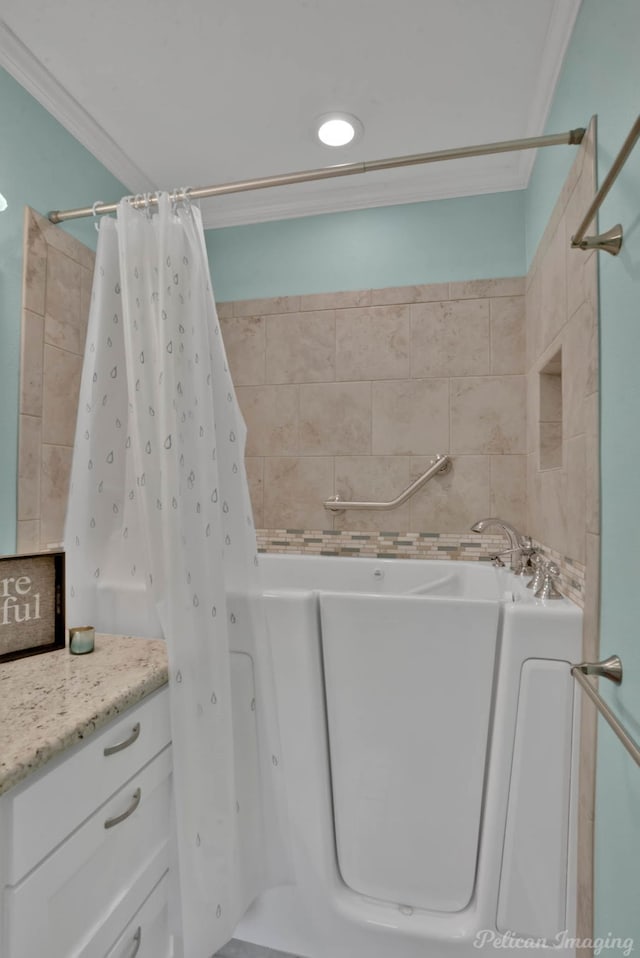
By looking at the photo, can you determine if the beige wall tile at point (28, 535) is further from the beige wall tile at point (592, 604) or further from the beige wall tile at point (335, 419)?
the beige wall tile at point (592, 604)

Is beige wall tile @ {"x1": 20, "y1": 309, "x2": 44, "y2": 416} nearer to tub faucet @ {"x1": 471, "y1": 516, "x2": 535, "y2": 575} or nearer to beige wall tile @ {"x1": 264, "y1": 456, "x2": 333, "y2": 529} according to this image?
beige wall tile @ {"x1": 264, "y1": 456, "x2": 333, "y2": 529}

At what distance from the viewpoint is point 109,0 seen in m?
1.41

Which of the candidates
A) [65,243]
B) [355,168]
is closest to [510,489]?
[355,168]

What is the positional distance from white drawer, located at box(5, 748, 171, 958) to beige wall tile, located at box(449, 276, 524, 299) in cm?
211

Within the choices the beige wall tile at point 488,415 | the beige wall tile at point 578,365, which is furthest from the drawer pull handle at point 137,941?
the beige wall tile at point 488,415

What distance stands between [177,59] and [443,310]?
53.4 inches

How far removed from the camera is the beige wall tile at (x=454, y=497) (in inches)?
89.4

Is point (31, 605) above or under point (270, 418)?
under

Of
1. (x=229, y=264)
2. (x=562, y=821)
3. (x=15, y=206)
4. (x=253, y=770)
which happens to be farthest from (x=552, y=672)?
(x=229, y=264)

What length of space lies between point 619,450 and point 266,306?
74.9 inches

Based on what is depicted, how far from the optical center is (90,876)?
0.93m

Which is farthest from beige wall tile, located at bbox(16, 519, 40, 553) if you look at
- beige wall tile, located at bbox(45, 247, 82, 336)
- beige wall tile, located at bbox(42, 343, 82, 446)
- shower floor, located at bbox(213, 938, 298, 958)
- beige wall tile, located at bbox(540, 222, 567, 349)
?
beige wall tile, located at bbox(540, 222, 567, 349)

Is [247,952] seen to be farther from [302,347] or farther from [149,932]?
[302,347]

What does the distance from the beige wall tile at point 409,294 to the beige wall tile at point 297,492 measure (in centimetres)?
79
